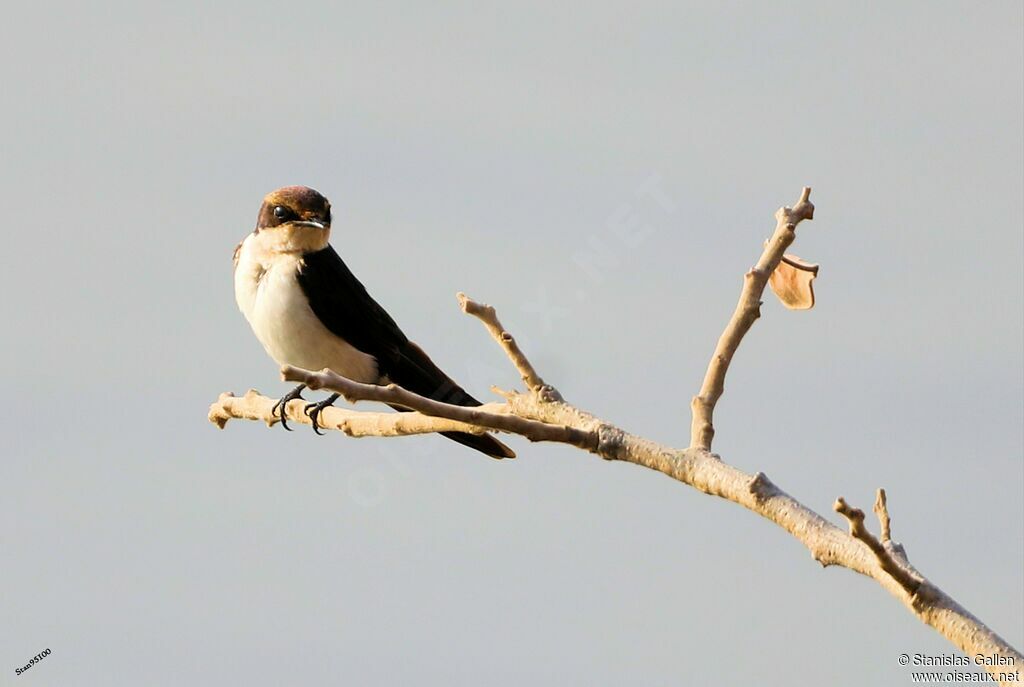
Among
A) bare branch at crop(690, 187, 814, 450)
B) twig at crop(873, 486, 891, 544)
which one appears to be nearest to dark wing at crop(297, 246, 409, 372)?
bare branch at crop(690, 187, 814, 450)

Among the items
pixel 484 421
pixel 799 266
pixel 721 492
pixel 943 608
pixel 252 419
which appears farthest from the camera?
pixel 252 419

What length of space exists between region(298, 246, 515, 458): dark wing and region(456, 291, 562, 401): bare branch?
483 cm

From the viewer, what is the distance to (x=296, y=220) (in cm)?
1139

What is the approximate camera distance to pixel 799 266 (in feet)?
19.5

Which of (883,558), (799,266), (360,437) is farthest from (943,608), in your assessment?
(360,437)

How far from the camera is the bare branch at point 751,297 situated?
5.73 meters

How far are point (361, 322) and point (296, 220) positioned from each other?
88cm

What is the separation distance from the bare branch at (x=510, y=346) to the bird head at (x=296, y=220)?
538cm

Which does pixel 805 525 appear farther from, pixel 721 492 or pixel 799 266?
pixel 799 266

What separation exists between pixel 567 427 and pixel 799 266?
1267 mm

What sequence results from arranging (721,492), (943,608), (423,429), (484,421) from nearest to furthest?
(943,608)
(721,492)
(484,421)
(423,429)

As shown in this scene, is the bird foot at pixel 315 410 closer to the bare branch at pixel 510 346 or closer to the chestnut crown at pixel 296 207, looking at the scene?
the chestnut crown at pixel 296 207

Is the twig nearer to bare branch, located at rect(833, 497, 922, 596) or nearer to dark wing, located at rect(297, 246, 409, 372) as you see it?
bare branch, located at rect(833, 497, 922, 596)

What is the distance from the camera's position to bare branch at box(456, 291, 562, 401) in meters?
6.00
